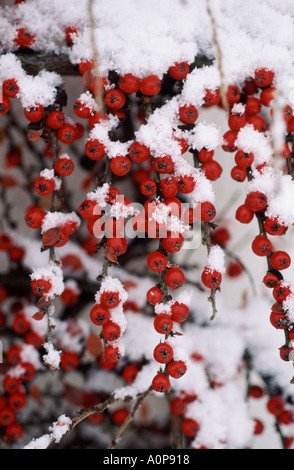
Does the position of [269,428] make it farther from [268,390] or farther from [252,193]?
[252,193]

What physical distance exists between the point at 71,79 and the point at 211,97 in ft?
1.79

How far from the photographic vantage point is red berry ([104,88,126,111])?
536mm

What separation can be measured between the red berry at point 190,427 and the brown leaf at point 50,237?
435 millimetres

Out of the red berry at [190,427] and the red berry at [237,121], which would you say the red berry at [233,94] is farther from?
the red berry at [190,427]

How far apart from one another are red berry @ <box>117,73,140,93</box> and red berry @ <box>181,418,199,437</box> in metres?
0.56

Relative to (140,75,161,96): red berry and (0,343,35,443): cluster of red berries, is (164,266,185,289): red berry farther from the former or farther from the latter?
(0,343,35,443): cluster of red berries

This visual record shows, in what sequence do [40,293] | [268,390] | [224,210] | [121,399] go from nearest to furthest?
1. [40,293]
2. [121,399]
3. [268,390]
4. [224,210]

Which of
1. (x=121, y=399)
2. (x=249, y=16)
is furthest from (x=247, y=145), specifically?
(x=121, y=399)

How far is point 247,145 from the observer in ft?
1.78

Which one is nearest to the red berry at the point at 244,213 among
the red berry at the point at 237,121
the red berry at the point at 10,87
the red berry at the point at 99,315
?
the red berry at the point at 237,121

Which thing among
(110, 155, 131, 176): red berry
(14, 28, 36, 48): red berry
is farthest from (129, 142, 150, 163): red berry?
(14, 28, 36, 48): red berry

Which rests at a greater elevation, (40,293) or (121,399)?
(40,293)

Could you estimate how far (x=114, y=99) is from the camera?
54 cm

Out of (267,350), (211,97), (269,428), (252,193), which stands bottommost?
(269,428)
